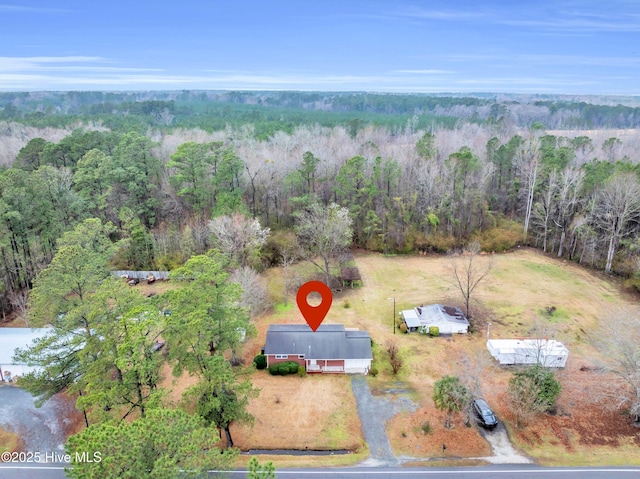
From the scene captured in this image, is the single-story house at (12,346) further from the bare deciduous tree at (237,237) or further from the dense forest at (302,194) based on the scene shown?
the bare deciduous tree at (237,237)

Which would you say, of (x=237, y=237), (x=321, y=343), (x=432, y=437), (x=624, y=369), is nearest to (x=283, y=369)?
(x=321, y=343)

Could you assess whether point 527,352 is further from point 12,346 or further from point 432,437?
point 12,346

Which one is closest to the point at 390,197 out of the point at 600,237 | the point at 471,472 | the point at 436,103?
the point at 600,237

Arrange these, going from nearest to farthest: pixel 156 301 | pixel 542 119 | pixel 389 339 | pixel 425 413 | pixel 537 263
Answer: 1. pixel 156 301
2. pixel 425 413
3. pixel 389 339
4. pixel 537 263
5. pixel 542 119

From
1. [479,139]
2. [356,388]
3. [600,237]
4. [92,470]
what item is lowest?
[356,388]

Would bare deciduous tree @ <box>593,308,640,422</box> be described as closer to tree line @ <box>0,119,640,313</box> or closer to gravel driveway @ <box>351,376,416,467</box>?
gravel driveway @ <box>351,376,416,467</box>

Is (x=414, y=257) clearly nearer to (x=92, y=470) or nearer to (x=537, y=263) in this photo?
(x=537, y=263)
